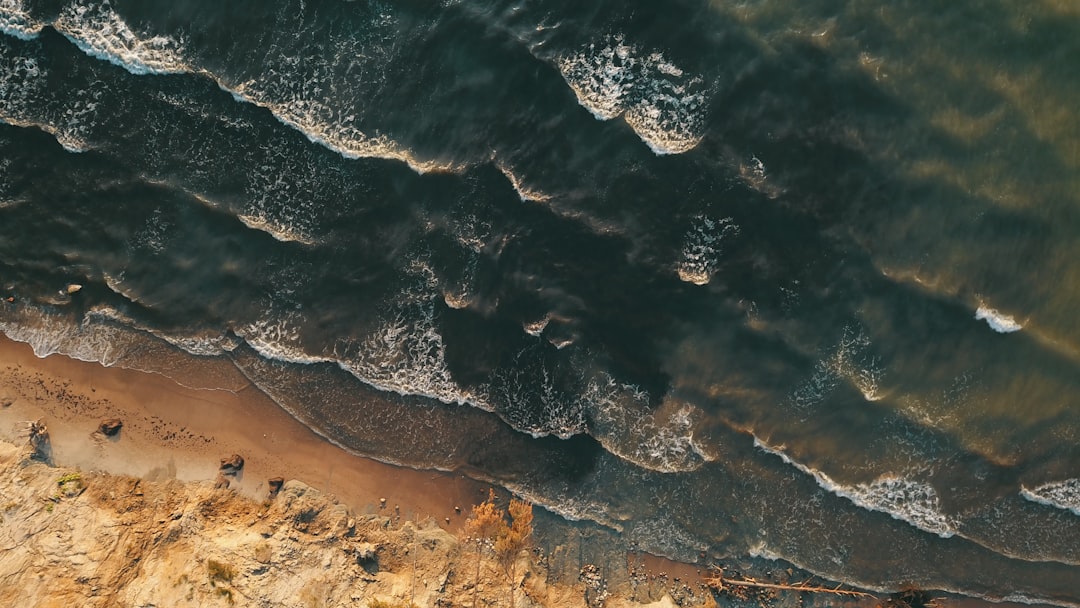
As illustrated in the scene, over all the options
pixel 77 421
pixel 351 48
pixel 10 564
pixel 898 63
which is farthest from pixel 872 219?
pixel 10 564

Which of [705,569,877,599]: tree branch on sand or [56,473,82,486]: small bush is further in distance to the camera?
[705,569,877,599]: tree branch on sand

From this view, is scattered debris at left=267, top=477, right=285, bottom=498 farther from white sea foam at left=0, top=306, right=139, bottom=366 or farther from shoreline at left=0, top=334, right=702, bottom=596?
white sea foam at left=0, top=306, right=139, bottom=366

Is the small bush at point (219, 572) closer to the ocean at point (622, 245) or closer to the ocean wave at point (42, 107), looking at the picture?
the ocean at point (622, 245)

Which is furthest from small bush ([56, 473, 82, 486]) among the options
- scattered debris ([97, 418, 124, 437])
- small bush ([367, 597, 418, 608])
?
small bush ([367, 597, 418, 608])

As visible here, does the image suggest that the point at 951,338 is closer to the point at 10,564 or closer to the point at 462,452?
the point at 462,452

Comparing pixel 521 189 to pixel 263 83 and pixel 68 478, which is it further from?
pixel 68 478

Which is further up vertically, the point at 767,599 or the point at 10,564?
the point at 767,599

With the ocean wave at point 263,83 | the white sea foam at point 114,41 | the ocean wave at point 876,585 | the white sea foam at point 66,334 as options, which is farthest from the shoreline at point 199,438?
the white sea foam at point 114,41
